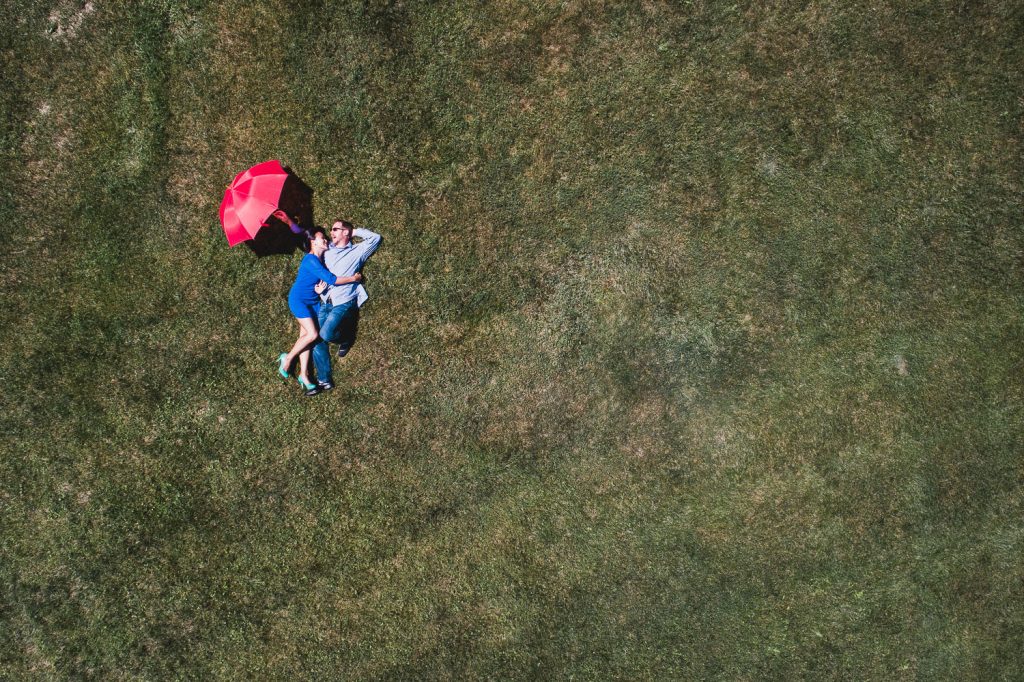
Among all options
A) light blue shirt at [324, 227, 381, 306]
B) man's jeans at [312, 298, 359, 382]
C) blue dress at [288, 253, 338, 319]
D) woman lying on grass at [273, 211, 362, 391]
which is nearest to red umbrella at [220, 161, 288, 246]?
woman lying on grass at [273, 211, 362, 391]

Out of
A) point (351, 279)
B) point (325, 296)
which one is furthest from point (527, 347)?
point (325, 296)

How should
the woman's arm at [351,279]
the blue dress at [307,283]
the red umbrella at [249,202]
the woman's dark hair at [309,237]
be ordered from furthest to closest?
the woman's dark hair at [309,237]
the woman's arm at [351,279]
the blue dress at [307,283]
the red umbrella at [249,202]

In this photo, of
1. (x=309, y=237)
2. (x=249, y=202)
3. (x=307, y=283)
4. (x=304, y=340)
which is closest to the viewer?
(x=249, y=202)

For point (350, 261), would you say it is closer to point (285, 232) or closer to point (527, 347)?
point (285, 232)

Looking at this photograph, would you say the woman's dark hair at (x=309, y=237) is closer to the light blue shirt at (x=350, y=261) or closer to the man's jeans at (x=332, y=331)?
the light blue shirt at (x=350, y=261)

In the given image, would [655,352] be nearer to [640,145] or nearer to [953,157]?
[640,145]

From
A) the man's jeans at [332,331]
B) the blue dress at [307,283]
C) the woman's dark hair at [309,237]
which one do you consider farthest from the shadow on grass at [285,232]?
the man's jeans at [332,331]

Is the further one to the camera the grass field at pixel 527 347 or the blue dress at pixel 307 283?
the grass field at pixel 527 347
